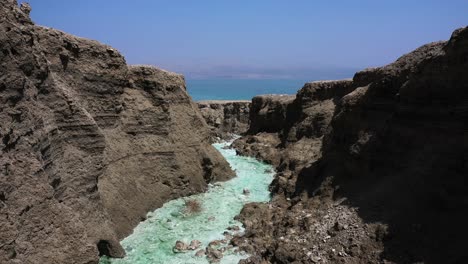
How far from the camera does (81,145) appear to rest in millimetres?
16531

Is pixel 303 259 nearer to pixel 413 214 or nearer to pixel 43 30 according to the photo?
pixel 413 214

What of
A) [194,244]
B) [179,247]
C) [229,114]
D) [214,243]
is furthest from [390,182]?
[229,114]

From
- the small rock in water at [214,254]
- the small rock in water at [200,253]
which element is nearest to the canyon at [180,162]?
the small rock in water at [214,254]

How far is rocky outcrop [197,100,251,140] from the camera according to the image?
5516 cm

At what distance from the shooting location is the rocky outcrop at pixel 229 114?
55.2 metres

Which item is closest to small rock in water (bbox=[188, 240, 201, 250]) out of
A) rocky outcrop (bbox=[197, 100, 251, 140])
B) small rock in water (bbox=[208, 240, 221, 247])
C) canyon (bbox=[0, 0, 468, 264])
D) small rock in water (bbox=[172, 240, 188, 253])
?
small rock in water (bbox=[172, 240, 188, 253])

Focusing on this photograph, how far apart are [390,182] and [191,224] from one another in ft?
32.7

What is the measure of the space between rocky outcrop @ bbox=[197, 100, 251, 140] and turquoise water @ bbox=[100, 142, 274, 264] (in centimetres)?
2451

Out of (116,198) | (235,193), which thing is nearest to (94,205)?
(116,198)

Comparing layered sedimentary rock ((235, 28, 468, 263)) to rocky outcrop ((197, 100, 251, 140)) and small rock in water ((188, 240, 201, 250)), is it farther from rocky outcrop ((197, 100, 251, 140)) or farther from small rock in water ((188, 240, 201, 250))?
rocky outcrop ((197, 100, 251, 140))

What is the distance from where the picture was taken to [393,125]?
2031 cm

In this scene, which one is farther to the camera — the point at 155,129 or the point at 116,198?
the point at 155,129

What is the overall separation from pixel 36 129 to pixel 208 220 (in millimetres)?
11293

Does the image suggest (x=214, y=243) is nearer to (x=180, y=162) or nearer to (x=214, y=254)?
(x=214, y=254)
